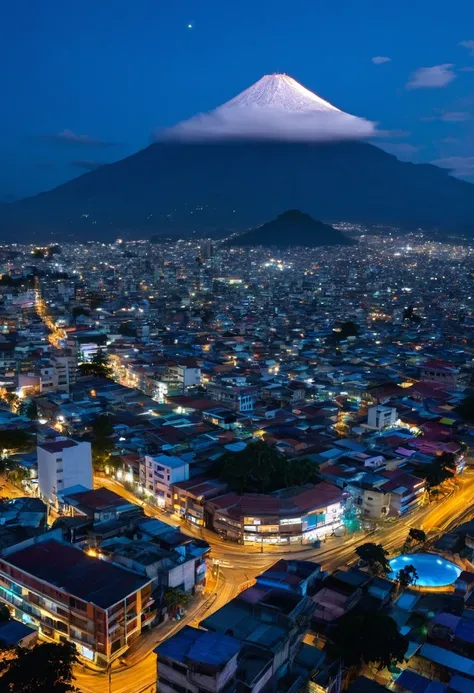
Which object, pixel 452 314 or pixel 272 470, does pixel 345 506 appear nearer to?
pixel 272 470

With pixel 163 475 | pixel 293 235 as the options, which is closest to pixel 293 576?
pixel 163 475

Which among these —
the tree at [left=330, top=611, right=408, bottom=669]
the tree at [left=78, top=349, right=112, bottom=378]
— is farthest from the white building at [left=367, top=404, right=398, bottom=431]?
the tree at [left=78, top=349, right=112, bottom=378]

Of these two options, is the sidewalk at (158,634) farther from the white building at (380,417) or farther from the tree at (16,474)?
the white building at (380,417)

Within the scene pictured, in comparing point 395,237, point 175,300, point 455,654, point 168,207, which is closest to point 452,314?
point 175,300

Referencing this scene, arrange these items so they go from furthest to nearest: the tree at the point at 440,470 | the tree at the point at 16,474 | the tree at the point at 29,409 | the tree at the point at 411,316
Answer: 1. the tree at the point at 411,316
2. the tree at the point at 29,409
3. the tree at the point at 16,474
4. the tree at the point at 440,470

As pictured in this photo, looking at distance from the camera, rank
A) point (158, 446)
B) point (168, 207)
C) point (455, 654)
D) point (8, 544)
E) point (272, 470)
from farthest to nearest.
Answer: point (168, 207), point (158, 446), point (272, 470), point (8, 544), point (455, 654)

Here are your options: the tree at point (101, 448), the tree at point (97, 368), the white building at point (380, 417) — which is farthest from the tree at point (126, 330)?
the white building at point (380, 417)

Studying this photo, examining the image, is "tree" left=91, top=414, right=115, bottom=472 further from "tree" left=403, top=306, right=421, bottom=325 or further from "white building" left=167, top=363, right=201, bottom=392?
"tree" left=403, top=306, right=421, bottom=325

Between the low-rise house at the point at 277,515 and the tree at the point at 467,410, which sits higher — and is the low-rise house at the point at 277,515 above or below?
below
